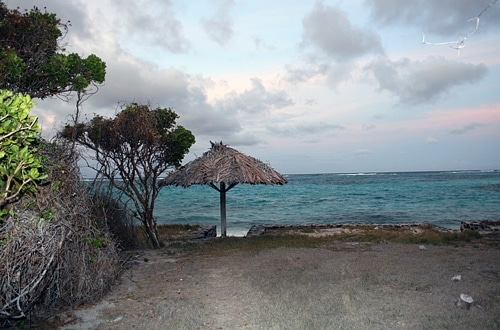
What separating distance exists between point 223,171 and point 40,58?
18.2 feet

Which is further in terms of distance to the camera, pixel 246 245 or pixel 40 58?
pixel 246 245

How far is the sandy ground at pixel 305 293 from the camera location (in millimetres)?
5180

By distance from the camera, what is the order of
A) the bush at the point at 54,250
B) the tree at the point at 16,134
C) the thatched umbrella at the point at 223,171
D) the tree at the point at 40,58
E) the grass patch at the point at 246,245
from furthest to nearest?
the thatched umbrella at the point at 223,171 < the grass patch at the point at 246,245 < the tree at the point at 40,58 < the bush at the point at 54,250 < the tree at the point at 16,134

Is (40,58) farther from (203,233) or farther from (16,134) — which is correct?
(203,233)

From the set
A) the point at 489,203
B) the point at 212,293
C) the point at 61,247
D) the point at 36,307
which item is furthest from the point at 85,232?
the point at 489,203

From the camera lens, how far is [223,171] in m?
11.7

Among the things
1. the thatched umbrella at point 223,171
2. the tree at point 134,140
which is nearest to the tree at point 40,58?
the tree at point 134,140

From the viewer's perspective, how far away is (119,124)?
9.97 metres

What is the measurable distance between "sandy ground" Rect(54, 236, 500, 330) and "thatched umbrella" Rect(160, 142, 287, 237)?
2694 millimetres

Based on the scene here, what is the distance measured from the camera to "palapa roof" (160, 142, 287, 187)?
1149 cm

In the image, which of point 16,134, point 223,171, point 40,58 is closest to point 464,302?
point 16,134

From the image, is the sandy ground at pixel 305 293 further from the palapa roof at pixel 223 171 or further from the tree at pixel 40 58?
the tree at pixel 40 58

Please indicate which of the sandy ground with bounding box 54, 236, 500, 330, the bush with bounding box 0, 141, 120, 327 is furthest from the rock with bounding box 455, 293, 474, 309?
the bush with bounding box 0, 141, 120, 327

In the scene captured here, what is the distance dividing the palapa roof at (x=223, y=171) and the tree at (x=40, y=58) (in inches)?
163
